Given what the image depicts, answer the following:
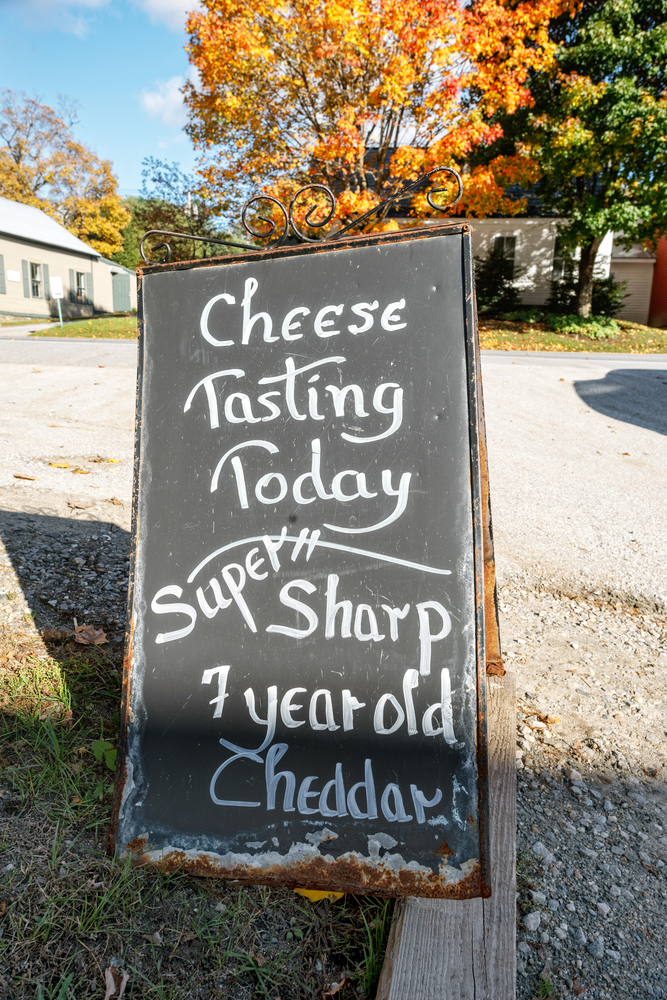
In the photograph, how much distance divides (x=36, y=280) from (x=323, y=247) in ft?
98.5

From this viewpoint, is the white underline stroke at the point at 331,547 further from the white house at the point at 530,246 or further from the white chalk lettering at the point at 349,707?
the white house at the point at 530,246

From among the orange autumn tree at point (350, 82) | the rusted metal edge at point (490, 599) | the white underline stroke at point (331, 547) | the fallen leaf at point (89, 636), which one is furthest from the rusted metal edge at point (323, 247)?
the orange autumn tree at point (350, 82)

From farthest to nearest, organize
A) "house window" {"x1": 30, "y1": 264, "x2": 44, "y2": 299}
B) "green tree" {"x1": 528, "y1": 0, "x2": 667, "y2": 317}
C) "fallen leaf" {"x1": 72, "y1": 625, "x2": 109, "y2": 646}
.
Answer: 1. "house window" {"x1": 30, "y1": 264, "x2": 44, "y2": 299}
2. "green tree" {"x1": 528, "y1": 0, "x2": 667, "y2": 317}
3. "fallen leaf" {"x1": 72, "y1": 625, "x2": 109, "y2": 646}

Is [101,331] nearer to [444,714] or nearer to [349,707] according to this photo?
[349,707]

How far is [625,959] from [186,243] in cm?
2416

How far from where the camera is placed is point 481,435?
1.64 meters

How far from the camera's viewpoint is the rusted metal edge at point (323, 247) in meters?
1.61

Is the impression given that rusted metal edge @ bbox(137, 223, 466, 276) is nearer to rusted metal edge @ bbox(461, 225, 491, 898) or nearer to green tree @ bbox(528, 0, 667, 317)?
rusted metal edge @ bbox(461, 225, 491, 898)

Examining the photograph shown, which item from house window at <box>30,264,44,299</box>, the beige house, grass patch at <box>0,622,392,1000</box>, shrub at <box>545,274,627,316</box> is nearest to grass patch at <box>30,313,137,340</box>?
the beige house

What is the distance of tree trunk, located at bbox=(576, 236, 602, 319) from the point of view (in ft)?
59.2

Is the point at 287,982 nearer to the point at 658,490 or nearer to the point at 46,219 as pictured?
the point at 658,490

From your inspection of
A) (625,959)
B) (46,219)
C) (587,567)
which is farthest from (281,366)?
(46,219)

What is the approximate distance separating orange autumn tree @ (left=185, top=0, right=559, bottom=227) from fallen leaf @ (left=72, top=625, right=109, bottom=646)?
37.1 ft

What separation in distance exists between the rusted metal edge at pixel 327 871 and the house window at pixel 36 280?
30194 millimetres
